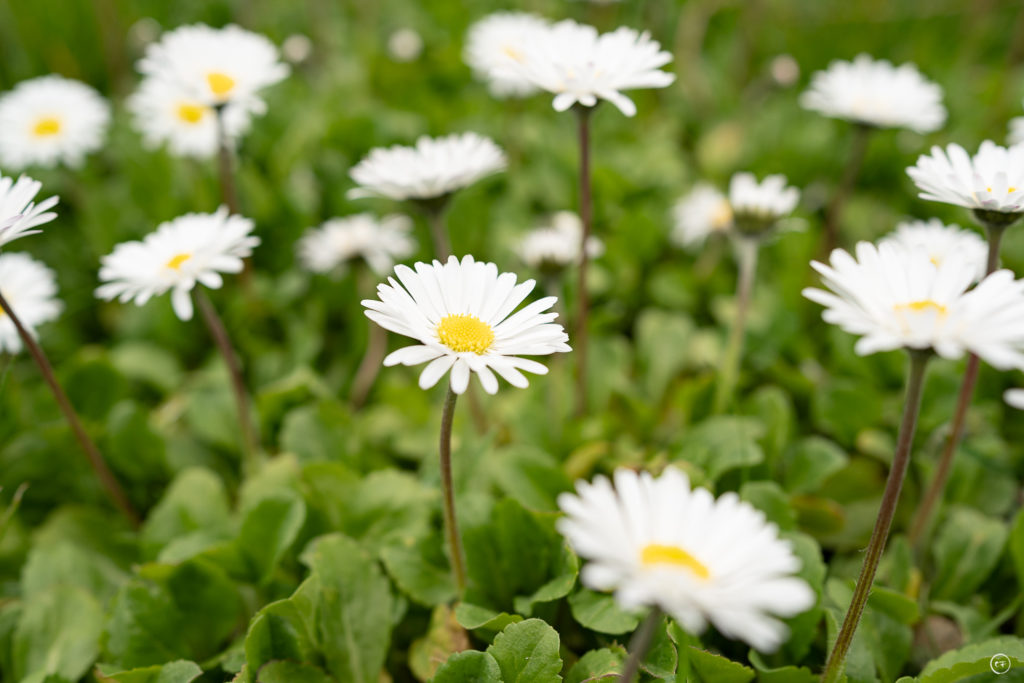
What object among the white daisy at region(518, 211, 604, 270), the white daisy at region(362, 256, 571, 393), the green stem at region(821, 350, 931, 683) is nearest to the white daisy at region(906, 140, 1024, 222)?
the green stem at region(821, 350, 931, 683)

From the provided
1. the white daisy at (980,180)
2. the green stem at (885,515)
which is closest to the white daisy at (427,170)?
the white daisy at (980,180)

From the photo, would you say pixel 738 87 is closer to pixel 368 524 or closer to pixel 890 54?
pixel 890 54

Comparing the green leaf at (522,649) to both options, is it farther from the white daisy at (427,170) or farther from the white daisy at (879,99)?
the white daisy at (879,99)

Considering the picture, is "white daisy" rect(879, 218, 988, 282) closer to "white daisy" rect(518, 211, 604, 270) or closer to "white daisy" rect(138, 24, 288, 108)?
"white daisy" rect(518, 211, 604, 270)

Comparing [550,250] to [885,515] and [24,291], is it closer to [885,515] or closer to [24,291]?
[885,515]

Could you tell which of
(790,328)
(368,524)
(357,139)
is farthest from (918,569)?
(357,139)

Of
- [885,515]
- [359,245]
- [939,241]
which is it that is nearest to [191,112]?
[359,245]
